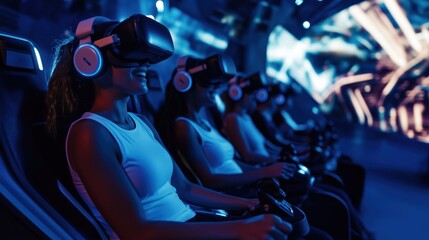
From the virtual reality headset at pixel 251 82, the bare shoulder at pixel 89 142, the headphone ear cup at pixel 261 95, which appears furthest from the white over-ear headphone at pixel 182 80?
the headphone ear cup at pixel 261 95

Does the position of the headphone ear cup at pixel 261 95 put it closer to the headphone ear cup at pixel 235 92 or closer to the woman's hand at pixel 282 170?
the headphone ear cup at pixel 235 92

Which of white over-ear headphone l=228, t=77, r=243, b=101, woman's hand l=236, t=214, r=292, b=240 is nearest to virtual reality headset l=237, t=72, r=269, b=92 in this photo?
white over-ear headphone l=228, t=77, r=243, b=101

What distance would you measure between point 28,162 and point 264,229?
0.66m

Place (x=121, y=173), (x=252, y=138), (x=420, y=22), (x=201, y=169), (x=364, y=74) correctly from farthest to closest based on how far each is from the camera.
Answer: (x=364, y=74)
(x=420, y=22)
(x=252, y=138)
(x=201, y=169)
(x=121, y=173)

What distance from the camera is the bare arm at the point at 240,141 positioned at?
8.12 feet

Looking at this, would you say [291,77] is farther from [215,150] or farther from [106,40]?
[106,40]

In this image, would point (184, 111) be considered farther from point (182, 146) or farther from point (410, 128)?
point (410, 128)

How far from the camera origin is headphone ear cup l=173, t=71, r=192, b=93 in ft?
6.00

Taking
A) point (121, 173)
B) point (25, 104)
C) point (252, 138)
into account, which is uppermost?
point (25, 104)

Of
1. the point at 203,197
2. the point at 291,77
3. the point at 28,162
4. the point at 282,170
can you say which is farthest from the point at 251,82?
the point at 291,77

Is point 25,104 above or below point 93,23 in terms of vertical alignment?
below

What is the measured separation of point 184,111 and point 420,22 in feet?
14.6

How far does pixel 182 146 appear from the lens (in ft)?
5.77

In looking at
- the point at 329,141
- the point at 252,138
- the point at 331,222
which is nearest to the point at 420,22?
the point at 329,141
